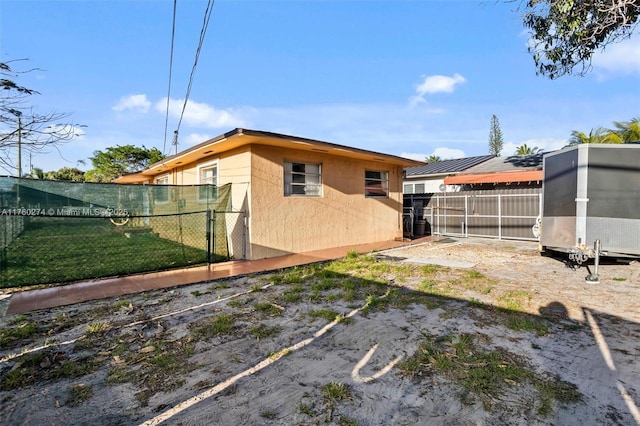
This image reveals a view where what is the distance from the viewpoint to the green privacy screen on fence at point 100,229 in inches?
235

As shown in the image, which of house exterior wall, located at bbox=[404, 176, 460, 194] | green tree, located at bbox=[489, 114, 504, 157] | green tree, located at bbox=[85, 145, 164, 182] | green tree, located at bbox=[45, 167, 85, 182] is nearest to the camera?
house exterior wall, located at bbox=[404, 176, 460, 194]

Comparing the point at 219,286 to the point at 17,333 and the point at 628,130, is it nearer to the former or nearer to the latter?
the point at 17,333

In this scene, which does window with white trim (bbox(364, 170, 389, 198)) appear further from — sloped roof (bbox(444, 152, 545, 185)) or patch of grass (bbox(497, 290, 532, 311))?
patch of grass (bbox(497, 290, 532, 311))

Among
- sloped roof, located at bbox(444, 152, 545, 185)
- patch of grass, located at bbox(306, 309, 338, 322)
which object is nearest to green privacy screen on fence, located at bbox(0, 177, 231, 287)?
patch of grass, located at bbox(306, 309, 338, 322)

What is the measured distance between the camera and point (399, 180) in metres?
12.9

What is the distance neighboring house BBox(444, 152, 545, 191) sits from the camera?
43.3 ft

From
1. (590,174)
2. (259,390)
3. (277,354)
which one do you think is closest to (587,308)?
(590,174)

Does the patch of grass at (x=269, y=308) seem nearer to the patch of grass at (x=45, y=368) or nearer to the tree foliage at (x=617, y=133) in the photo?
the patch of grass at (x=45, y=368)

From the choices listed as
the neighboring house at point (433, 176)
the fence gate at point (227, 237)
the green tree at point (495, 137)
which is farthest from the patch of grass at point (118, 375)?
the green tree at point (495, 137)

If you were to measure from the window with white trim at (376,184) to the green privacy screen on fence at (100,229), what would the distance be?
5.25 m

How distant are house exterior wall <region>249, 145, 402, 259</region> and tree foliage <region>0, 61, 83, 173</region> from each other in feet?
13.9

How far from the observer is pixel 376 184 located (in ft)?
39.7

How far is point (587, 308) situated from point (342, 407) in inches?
162

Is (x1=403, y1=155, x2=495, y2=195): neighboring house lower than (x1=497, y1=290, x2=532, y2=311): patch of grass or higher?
higher
